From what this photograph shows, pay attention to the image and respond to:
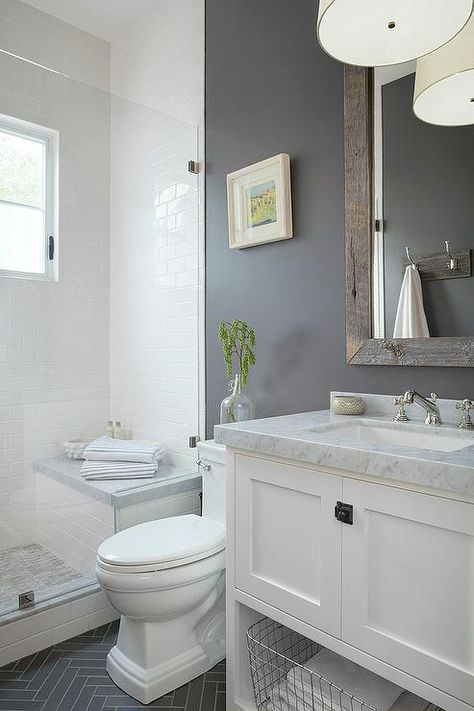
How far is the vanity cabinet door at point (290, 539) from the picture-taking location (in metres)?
1.27

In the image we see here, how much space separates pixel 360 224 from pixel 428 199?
0.83 ft

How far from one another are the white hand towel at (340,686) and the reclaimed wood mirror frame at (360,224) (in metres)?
0.93

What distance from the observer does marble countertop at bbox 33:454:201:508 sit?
7.30ft

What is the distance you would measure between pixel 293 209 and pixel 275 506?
1247mm

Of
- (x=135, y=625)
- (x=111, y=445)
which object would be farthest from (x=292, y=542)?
(x=111, y=445)

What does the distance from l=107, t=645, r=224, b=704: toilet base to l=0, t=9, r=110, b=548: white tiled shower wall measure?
2.19 feet

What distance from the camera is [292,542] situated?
4.48 ft

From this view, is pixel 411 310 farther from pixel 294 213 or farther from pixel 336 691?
pixel 336 691

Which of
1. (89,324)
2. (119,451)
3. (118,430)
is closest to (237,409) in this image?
(119,451)

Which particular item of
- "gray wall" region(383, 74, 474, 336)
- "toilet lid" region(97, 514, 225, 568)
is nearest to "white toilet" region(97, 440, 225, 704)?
"toilet lid" region(97, 514, 225, 568)

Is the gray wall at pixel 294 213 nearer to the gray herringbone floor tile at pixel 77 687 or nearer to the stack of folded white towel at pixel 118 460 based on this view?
A: the stack of folded white towel at pixel 118 460

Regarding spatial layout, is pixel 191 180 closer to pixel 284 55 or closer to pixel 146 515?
pixel 284 55

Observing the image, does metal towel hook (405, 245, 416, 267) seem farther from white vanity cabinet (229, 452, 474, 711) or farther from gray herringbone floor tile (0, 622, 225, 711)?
gray herringbone floor tile (0, 622, 225, 711)

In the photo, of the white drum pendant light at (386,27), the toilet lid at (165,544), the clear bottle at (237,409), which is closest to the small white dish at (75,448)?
the toilet lid at (165,544)
